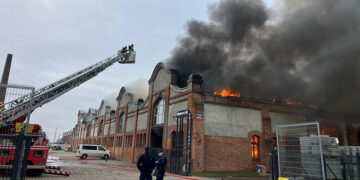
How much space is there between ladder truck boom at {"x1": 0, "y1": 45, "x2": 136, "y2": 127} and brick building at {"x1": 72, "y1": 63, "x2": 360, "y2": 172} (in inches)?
158

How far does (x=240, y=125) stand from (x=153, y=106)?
8490 mm

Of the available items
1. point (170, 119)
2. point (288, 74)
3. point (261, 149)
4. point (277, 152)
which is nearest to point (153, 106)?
point (170, 119)

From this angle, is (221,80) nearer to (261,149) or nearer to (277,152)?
(261,149)

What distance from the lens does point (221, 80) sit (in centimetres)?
1938

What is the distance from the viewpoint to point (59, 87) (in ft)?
48.9

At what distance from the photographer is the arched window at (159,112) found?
2171 cm

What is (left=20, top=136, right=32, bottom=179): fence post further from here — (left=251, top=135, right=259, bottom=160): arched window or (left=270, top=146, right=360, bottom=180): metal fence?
(left=251, top=135, right=259, bottom=160): arched window

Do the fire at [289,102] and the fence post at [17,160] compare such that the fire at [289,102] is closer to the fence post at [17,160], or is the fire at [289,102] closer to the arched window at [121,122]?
the arched window at [121,122]

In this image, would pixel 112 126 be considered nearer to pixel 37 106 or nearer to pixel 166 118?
pixel 166 118

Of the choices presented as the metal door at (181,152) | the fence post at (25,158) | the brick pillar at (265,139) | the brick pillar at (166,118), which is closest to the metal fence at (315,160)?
the metal door at (181,152)

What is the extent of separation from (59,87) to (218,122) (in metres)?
10.3

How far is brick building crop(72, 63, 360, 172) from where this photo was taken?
16750 millimetres

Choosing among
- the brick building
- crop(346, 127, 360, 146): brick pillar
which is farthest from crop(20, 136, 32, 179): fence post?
crop(346, 127, 360, 146): brick pillar

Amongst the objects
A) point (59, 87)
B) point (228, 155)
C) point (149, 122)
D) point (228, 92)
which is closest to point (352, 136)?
point (228, 92)
